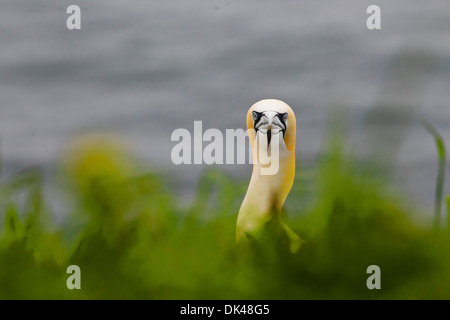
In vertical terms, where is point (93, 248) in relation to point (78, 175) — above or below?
below

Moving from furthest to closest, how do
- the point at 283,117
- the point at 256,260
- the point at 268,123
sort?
the point at 283,117 < the point at 268,123 < the point at 256,260

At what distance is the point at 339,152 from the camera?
54 centimetres

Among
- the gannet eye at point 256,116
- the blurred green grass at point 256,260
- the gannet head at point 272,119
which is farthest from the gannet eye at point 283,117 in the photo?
the blurred green grass at point 256,260

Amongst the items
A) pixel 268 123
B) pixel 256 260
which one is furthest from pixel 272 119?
pixel 256 260

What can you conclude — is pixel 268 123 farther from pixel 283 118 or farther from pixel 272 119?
pixel 283 118

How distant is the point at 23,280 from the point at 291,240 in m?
0.24

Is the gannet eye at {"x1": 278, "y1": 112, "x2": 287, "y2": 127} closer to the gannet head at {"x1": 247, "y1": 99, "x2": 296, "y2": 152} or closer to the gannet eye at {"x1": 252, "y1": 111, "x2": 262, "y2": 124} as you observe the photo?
the gannet head at {"x1": 247, "y1": 99, "x2": 296, "y2": 152}

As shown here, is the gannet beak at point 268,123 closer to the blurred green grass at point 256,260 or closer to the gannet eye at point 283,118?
the gannet eye at point 283,118

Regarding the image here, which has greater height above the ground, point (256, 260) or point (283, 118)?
point (283, 118)

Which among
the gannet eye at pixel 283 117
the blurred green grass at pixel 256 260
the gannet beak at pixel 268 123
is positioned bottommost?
the blurred green grass at pixel 256 260

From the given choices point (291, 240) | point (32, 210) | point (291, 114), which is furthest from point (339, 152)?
point (291, 114)

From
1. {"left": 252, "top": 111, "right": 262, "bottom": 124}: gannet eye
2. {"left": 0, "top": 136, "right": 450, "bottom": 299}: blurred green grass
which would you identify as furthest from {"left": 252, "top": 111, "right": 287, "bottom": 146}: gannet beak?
{"left": 0, "top": 136, "right": 450, "bottom": 299}: blurred green grass

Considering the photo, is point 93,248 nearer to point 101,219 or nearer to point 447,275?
point 101,219

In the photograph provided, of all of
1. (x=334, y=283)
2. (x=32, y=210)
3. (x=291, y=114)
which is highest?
(x=291, y=114)
